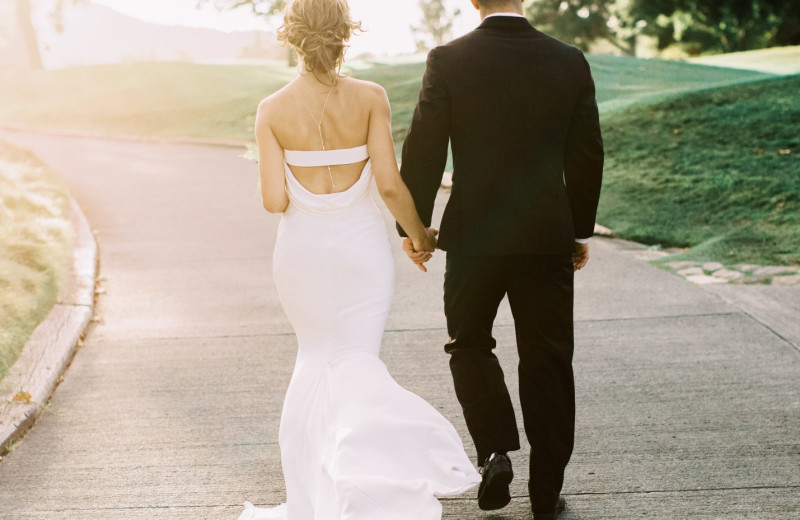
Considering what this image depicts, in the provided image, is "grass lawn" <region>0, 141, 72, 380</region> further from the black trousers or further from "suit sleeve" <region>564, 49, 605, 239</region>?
"suit sleeve" <region>564, 49, 605, 239</region>

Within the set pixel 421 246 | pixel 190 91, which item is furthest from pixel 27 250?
pixel 190 91

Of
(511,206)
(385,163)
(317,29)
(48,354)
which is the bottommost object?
(48,354)

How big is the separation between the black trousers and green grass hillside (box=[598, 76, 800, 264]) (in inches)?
213

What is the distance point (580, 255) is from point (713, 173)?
8763 mm

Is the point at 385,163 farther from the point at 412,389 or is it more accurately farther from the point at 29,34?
the point at 29,34

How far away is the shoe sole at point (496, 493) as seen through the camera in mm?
3516

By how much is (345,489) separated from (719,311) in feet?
14.3

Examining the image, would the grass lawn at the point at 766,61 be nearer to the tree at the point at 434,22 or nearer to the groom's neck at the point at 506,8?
the groom's neck at the point at 506,8

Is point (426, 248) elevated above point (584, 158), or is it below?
below

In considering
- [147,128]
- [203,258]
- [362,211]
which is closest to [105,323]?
[203,258]

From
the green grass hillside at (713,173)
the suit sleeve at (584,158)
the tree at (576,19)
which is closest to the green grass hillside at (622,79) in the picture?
the green grass hillside at (713,173)

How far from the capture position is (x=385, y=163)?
339cm

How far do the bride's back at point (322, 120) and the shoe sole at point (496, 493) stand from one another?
1.34 metres

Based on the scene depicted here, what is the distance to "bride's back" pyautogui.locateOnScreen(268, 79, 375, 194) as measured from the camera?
10.8 ft
